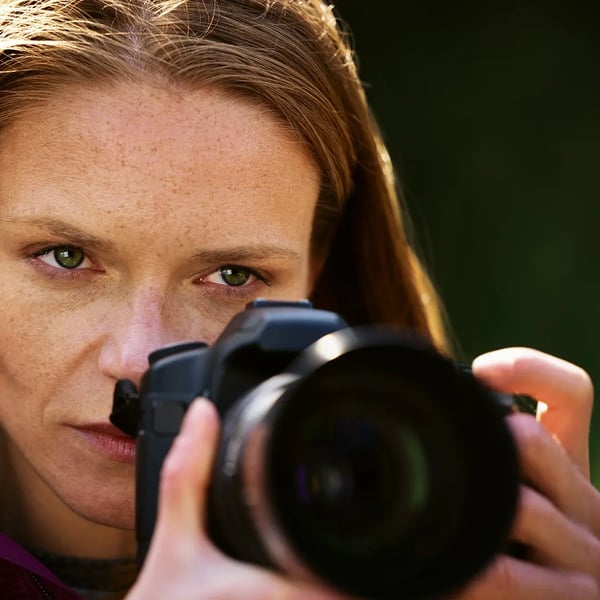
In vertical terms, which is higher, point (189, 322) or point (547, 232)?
point (189, 322)

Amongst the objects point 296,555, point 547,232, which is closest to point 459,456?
point 296,555

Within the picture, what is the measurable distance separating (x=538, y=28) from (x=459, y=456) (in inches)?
83.3

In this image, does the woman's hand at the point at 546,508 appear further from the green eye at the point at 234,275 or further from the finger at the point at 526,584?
the green eye at the point at 234,275

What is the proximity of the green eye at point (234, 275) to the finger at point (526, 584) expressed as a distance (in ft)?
1.18

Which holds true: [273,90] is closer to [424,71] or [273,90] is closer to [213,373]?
[213,373]

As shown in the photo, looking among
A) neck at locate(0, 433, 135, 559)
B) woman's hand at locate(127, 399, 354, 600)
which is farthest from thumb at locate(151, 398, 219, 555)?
neck at locate(0, 433, 135, 559)

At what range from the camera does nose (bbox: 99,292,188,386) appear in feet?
2.94

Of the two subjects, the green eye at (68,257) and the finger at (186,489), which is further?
the green eye at (68,257)

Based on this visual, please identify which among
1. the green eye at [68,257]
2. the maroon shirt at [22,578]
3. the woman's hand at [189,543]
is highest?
the green eye at [68,257]

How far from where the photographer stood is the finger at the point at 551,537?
0.82 m

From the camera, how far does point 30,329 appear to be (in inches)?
38.1

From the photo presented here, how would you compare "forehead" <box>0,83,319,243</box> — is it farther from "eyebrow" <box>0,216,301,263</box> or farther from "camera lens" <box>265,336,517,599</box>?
"camera lens" <box>265,336,517,599</box>

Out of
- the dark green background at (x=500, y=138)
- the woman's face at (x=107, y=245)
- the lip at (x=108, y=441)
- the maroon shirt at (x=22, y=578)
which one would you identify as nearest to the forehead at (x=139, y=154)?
the woman's face at (x=107, y=245)

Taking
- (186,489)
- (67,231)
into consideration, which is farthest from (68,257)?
(186,489)
